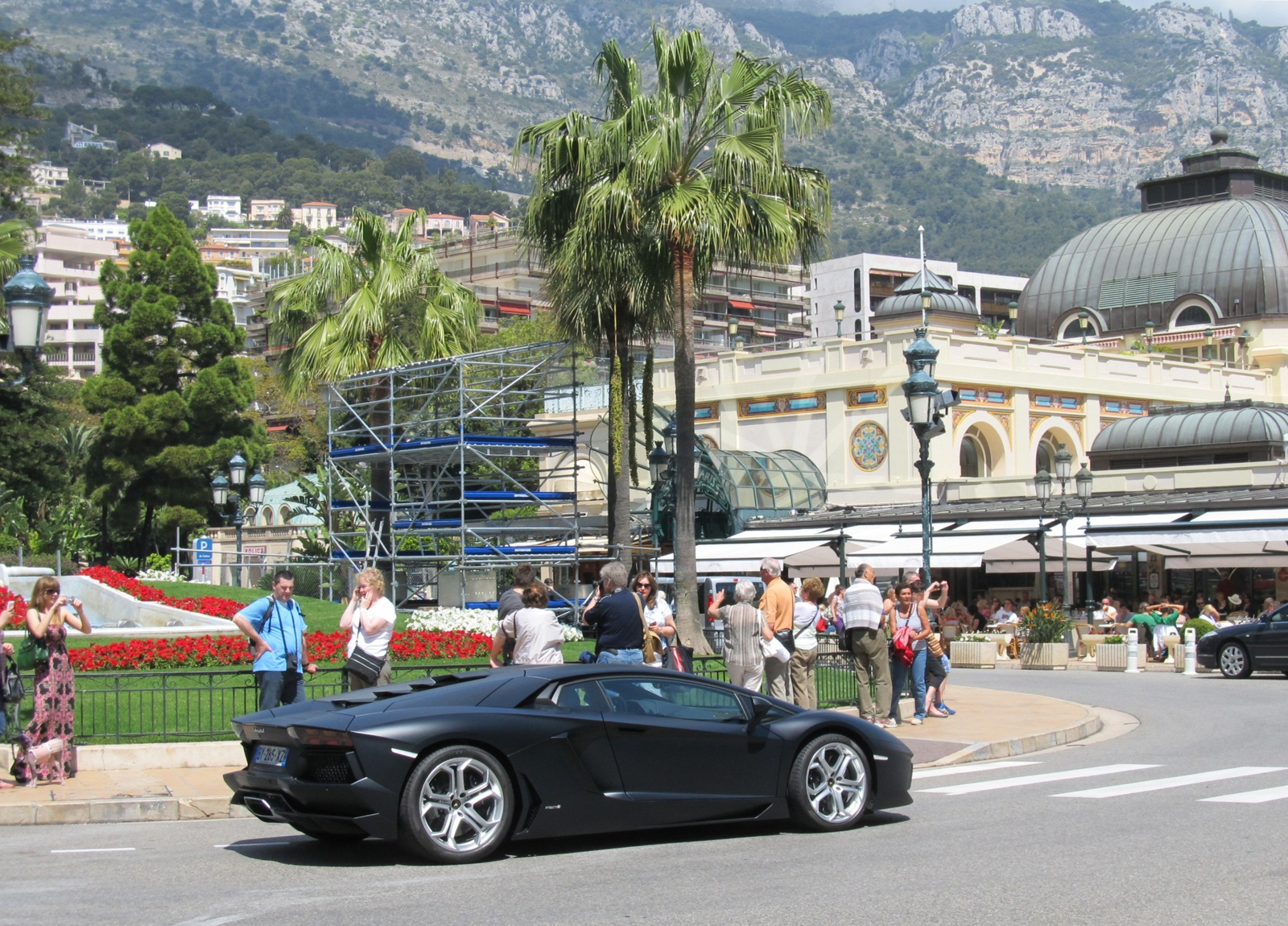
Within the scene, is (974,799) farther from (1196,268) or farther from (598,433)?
(1196,268)

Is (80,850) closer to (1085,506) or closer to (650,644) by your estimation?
(650,644)

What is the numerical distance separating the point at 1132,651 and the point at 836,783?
21490 mm

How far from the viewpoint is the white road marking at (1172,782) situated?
Result: 1240 cm

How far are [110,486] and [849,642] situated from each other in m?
40.6

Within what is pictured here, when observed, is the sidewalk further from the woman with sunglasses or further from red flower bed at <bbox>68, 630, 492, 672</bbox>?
red flower bed at <bbox>68, 630, 492, 672</bbox>

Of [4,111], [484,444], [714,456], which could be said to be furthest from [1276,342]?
[4,111]

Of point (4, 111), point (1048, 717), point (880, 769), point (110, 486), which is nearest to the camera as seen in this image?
point (880, 769)

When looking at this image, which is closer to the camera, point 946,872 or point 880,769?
point 946,872

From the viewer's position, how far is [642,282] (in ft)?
78.9

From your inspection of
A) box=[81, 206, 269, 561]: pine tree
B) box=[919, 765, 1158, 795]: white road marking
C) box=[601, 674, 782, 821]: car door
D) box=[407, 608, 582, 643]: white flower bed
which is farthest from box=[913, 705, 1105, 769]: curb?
box=[81, 206, 269, 561]: pine tree

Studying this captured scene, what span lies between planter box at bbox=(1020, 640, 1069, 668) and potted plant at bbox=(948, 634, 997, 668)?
970 mm

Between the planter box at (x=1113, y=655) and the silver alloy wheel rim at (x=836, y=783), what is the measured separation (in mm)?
22141

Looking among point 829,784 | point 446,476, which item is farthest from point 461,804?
point 446,476

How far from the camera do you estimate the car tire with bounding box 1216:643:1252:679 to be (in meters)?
26.5
